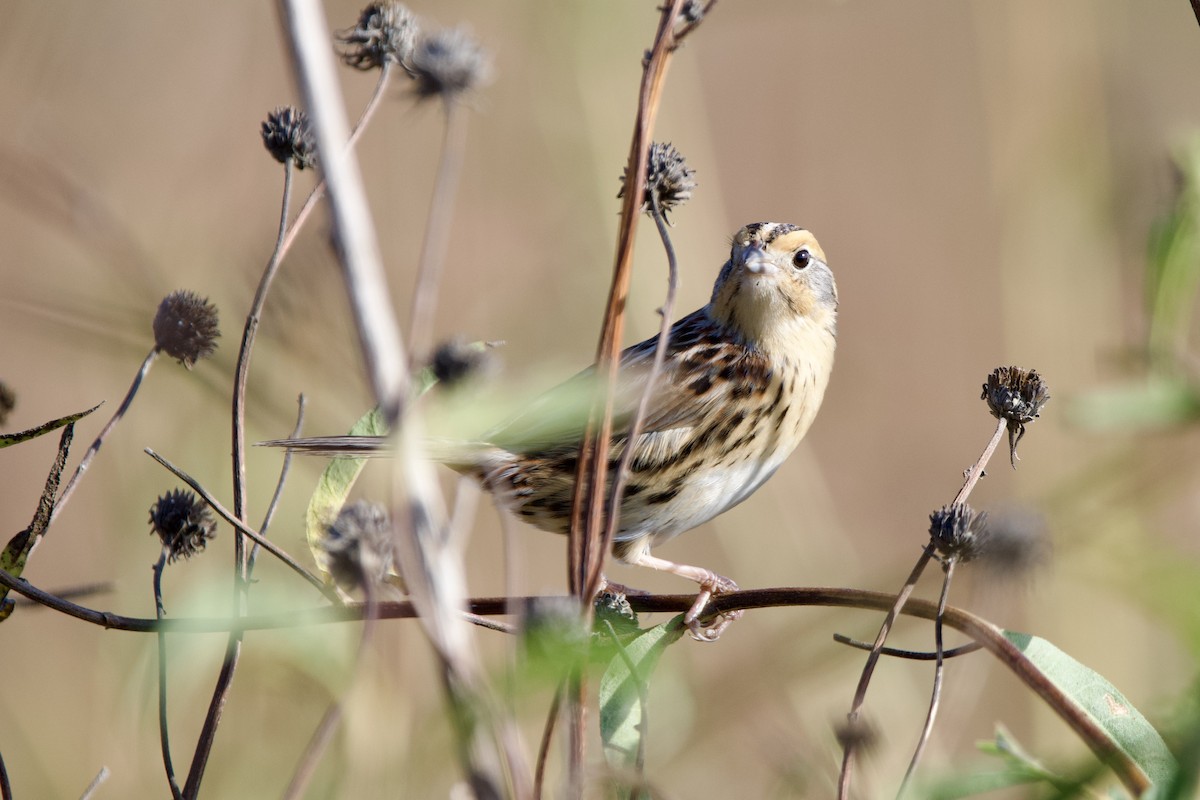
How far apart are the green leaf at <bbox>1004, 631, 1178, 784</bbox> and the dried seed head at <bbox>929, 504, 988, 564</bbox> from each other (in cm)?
13

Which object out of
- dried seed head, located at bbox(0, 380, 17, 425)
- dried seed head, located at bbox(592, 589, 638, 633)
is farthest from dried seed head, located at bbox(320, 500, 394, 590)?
dried seed head, located at bbox(0, 380, 17, 425)

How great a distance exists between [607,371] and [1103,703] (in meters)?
0.78

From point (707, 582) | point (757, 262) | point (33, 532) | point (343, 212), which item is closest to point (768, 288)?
point (757, 262)

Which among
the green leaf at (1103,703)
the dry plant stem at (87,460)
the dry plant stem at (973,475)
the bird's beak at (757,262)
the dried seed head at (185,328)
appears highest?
the bird's beak at (757,262)

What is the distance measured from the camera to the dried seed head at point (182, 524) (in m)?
2.01

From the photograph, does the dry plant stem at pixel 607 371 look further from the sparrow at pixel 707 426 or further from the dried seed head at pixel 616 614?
the sparrow at pixel 707 426

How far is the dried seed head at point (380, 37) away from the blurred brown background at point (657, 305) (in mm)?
120

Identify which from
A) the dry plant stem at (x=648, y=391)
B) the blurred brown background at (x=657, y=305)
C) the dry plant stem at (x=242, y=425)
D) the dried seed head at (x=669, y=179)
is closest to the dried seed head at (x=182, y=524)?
the blurred brown background at (x=657, y=305)

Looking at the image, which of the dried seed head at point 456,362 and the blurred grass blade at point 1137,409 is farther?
the dried seed head at point 456,362

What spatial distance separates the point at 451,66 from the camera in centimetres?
168

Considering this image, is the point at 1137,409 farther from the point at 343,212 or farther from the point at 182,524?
the point at 182,524

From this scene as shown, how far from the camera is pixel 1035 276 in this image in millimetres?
4641

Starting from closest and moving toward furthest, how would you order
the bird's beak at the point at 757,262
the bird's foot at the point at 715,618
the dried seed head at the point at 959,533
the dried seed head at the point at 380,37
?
the dried seed head at the point at 959,533 < the dried seed head at the point at 380,37 < the bird's foot at the point at 715,618 < the bird's beak at the point at 757,262

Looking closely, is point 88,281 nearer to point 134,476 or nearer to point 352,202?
point 134,476
